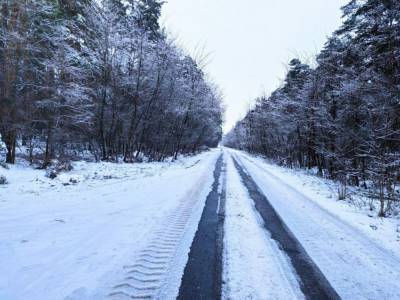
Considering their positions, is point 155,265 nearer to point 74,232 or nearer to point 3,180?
point 74,232

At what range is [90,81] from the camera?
1656 centimetres

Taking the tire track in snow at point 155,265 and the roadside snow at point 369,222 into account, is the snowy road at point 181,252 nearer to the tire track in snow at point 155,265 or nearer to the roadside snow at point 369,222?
the tire track in snow at point 155,265

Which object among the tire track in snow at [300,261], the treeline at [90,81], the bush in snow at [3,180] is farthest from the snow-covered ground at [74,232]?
the treeline at [90,81]

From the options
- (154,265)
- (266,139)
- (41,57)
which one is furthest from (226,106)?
(154,265)

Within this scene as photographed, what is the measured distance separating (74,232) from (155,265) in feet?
6.26

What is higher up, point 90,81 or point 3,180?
point 90,81

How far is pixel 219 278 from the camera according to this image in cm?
315

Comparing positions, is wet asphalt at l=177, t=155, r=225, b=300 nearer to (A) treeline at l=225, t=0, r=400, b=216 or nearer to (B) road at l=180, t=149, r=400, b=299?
(B) road at l=180, t=149, r=400, b=299

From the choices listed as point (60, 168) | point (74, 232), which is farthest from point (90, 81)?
point (74, 232)

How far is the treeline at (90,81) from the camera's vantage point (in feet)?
38.0

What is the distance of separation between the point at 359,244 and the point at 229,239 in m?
2.36

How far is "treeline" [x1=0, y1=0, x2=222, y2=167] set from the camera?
38.0ft

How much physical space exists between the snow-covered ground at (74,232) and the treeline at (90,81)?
381cm

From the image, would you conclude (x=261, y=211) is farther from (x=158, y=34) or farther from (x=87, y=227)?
(x=158, y=34)
